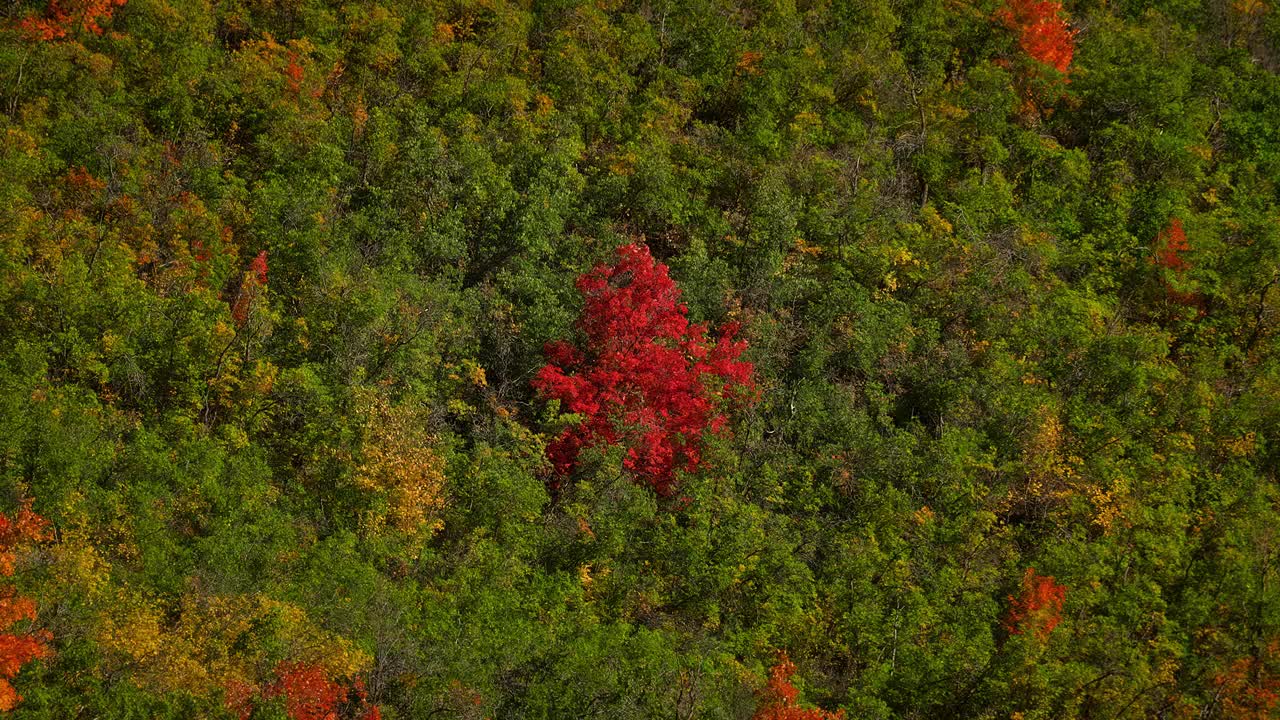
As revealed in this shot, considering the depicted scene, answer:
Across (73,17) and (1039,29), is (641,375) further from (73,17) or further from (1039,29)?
(1039,29)

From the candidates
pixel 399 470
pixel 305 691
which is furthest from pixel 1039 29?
pixel 305 691

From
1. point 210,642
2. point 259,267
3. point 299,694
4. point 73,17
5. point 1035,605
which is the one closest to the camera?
point 299,694

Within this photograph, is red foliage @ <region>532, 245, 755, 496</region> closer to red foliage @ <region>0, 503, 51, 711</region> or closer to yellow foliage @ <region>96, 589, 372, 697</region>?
yellow foliage @ <region>96, 589, 372, 697</region>

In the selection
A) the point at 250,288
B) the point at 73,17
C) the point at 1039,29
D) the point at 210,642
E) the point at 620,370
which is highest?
the point at 1039,29

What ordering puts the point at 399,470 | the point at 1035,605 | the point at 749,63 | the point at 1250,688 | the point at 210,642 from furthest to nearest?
the point at 749,63, the point at 1035,605, the point at 1250,688, the point at 399,470, the point at 210,642

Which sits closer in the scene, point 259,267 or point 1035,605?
point 1035,605

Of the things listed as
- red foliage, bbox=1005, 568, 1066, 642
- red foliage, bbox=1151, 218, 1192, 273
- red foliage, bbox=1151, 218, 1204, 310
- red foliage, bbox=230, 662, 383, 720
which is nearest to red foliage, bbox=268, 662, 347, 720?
red foliage, bbox=230, 662, 383, 720

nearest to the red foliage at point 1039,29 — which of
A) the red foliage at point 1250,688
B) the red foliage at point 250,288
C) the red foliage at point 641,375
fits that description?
the red foliage at point 641,375
